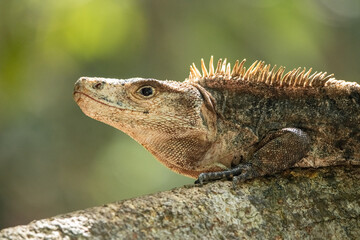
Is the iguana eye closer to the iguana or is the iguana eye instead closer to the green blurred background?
the iguana

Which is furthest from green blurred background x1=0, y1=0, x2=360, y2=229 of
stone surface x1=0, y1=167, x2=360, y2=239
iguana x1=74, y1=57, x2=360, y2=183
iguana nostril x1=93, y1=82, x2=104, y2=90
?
stone surface x1=0, y1=167, x2=360, y2=239

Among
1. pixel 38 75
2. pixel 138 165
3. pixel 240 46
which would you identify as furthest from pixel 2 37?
A: pixel 240 46

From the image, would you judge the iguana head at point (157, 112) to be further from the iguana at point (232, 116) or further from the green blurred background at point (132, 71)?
the green blurred background at point (132, 71)

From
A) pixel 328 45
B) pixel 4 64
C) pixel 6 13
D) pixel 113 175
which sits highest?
pixel 328 45

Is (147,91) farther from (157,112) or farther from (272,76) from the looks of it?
(272,76)

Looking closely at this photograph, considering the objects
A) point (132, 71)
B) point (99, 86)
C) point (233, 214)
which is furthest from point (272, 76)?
point (132, 71)

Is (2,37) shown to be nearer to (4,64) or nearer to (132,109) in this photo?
(4,64)
